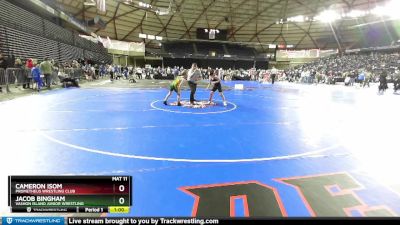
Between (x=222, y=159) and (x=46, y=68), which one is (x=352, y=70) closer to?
(x=46, y=68)

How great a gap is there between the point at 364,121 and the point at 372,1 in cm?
3882

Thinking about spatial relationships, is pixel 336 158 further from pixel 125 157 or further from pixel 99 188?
pixel 99 188

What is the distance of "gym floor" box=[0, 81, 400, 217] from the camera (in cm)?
317

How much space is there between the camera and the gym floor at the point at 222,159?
3170mm

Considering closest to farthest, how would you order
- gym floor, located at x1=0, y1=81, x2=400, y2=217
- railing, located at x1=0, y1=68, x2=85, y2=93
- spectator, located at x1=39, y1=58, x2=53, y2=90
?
gym floor, located at x1=0, y1=81, x2=400, y2=217 → railing, located at x1=0, y1=68, x2=85, y2=93 → spectator, located at x1=39, y1=58, x2=53, y2=90

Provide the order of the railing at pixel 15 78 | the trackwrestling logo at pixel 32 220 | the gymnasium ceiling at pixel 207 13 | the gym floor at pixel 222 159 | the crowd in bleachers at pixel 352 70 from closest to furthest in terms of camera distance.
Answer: the trackwrestling logo at pixel 32 220, the gym floor at pixel 222 159, the railing at pixel 15 78, the crowd in bleachers at pixel 352 70, the gymnasium ceiling at pixel 207 13

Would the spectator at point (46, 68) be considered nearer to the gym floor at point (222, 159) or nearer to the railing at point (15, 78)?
the railing at point (15, 78)

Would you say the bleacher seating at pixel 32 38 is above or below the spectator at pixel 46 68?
above

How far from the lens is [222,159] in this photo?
4.65 m

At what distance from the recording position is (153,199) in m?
3.18

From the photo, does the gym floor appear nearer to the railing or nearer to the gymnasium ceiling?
the railing

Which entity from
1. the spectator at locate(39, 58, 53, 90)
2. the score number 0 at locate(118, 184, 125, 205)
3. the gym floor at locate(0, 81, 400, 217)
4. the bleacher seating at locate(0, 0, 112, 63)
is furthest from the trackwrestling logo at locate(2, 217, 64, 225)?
the bleacher seating at locate(0, 0, 112, 63)
